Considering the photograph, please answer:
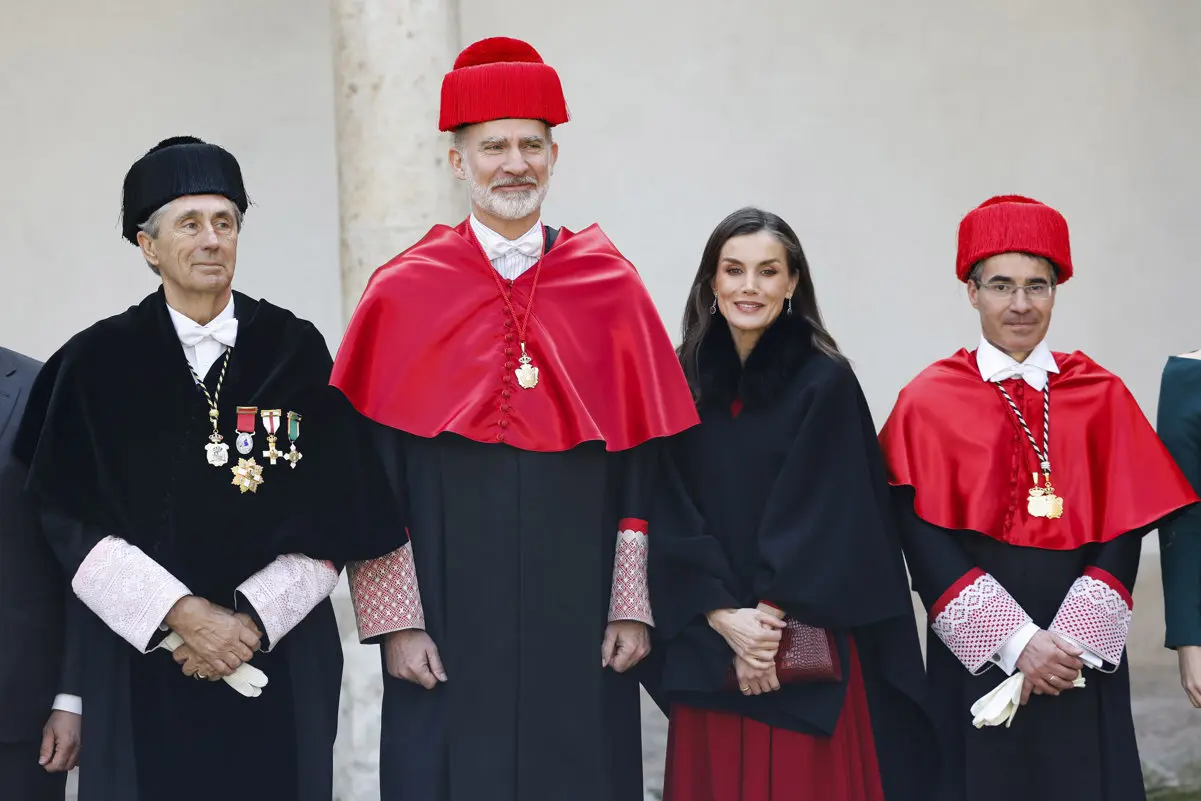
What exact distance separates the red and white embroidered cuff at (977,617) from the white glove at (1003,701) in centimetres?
8

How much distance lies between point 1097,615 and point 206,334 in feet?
7.84

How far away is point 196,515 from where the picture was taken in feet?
11.9

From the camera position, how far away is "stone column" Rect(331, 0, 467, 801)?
5.51m

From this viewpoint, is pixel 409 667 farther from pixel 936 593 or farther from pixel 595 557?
pixel 936 593

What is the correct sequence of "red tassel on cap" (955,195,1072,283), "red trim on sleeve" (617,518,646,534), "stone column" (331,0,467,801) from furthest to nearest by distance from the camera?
"stone column" (331,0,467,801) → "red tassel on cap" (955,195,1072,283) → "red trim on sleeve" (617,518,646,534)

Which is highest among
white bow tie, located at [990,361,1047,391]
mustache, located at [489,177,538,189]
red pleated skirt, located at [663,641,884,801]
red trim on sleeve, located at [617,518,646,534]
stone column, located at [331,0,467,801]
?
stone column, located at [331,0,467,801]

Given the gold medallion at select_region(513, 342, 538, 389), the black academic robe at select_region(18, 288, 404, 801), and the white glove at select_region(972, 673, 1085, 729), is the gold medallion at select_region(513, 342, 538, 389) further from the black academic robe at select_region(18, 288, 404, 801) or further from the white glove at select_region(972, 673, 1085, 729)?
the white glove at select_region(972, 673, 1085, 729)

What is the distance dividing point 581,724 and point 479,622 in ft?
1.18

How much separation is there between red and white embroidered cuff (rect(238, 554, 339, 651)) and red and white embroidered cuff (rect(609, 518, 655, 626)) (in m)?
0.73

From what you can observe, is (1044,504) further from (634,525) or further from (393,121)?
(393,121)

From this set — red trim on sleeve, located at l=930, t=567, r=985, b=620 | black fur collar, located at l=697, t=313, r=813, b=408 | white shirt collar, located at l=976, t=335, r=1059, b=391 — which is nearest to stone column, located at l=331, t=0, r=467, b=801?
black fur collar, located at l=697, t=313, r=813, b=408

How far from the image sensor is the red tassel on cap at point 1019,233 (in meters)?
4.26

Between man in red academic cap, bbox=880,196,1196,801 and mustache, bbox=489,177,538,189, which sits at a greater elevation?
mustache, bbox=489,177,538,189

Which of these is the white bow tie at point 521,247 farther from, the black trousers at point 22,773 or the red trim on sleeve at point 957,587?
the black trousers at point 22,773
